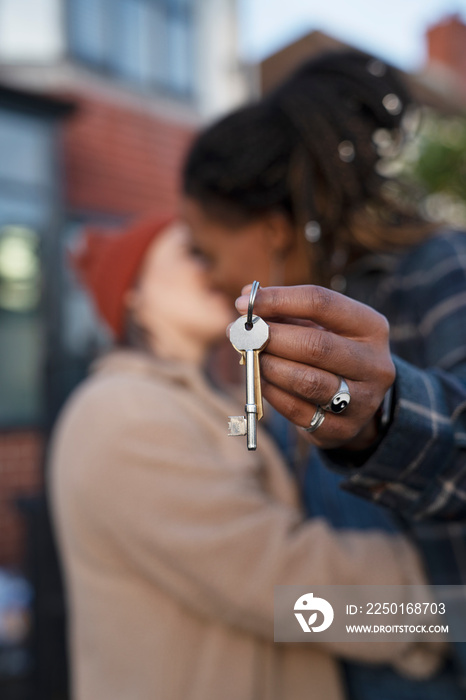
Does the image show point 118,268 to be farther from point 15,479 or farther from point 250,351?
point 15,479

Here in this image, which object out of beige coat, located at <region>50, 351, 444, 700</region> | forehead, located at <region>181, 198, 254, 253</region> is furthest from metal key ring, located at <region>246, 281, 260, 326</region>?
forehead, located at <region>181, 198, 254, 253</region>

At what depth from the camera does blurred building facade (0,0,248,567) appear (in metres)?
4.91

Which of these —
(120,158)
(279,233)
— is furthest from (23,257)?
(279,233)

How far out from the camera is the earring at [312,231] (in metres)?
1.25

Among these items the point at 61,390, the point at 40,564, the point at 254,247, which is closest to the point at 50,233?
the point at 61,390

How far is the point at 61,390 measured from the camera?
499cm

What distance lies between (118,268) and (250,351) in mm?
1110

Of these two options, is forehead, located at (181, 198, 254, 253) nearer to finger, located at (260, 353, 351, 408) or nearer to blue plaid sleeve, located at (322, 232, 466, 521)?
blue plaid sleeve, located at (322, 232, 466, 521)

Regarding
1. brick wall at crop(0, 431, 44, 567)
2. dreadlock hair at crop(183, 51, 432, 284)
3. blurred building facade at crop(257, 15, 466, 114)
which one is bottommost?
brick wall at crop(0, 431, 44, 567)

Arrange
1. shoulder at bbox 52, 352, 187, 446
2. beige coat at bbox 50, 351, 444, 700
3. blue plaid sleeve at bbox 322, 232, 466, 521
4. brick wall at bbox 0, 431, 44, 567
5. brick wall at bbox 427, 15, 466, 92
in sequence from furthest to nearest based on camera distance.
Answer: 1. brick wall at bbox 427, 15, 466, 92
2. brick wall at bbox 0, 431, 44, 567
3. shoulder at bbox 52, 352, 187, 446
4. beige coat at bbox 50, 351, 444, 700
5. blue plaid sleeve at bbox 322, 232, 466, 521

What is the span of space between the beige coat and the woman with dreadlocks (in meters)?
0.10

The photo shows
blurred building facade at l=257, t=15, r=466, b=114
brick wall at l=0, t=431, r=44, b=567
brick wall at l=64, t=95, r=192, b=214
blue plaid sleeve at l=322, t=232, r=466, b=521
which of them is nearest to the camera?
blue plaid sleeve at l=322, t=232, r=466, b=521

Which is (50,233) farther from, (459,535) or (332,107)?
(459,535)

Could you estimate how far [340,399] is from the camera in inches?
25.0
